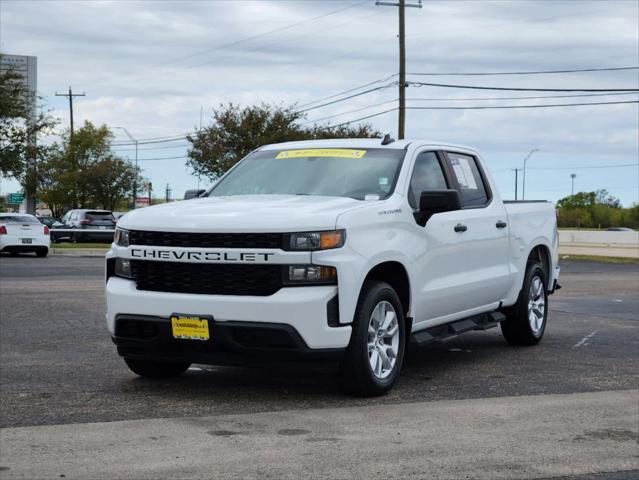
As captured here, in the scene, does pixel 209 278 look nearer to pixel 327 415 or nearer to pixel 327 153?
pixel 327 415

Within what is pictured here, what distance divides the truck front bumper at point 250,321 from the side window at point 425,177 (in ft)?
5.39

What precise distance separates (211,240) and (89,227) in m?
37.6

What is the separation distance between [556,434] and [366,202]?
228 cm

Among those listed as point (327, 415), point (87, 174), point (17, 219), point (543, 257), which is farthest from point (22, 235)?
point (87, 174)

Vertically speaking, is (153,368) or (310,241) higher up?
(310,241)

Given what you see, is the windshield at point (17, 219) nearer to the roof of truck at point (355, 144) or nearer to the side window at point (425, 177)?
the roof of truck at point (355, 144)

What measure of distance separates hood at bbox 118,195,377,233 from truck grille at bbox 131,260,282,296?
0.86ft

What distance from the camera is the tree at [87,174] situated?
3228 inches

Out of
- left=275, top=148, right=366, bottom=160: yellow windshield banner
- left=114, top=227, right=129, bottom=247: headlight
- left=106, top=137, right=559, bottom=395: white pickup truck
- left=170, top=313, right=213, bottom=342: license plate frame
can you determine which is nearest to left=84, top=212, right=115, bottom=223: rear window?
left=106, top=137, right=559, bottom=395: white pickup truck

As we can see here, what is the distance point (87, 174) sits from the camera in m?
81.6

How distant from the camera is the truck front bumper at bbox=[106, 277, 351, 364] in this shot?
689 cm

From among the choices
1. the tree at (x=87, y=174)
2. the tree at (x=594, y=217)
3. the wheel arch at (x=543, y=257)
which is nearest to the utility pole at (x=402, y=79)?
the wheel arch at (x=543, y=257)

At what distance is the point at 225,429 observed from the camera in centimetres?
633

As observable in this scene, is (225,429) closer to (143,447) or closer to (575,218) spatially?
(143,447)
